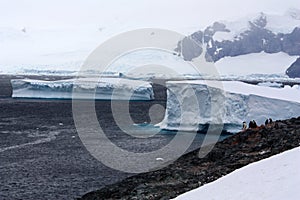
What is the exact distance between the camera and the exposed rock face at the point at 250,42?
118 metres

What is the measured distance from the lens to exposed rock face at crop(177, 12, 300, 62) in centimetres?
11775

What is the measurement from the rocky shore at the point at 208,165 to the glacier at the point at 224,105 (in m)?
6.16

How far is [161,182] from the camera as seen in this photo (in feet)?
36.5

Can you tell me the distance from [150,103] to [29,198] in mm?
31333

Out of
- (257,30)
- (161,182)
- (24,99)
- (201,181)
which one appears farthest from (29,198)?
(257,30)

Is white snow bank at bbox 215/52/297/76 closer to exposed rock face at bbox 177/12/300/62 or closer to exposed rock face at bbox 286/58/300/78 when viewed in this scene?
exposed rock face at bbox 177/12/300/62

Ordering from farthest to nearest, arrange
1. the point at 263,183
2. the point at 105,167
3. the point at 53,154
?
the point at 53,154 < the point at 105,167 < the point at 263,183

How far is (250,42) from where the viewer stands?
122812mm

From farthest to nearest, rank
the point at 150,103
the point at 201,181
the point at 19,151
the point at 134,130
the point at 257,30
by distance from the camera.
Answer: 1. the point at 257,30
2. the point at 150,103
3. the point at 134,130
4. the point at 19,151
5. the point at 201,181

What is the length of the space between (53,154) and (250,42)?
110 metres

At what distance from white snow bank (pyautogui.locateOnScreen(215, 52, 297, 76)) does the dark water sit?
91.6m

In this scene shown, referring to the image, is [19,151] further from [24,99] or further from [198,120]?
[24,99]

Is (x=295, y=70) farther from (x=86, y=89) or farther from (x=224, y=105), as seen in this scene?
(x=224, y=105)

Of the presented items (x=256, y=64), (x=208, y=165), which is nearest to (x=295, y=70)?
(x=256, y=64)
